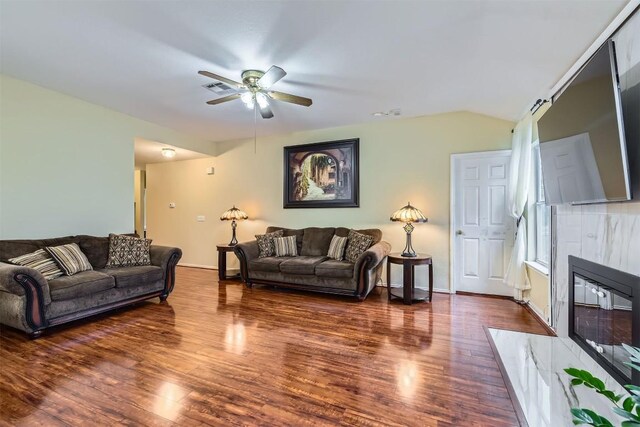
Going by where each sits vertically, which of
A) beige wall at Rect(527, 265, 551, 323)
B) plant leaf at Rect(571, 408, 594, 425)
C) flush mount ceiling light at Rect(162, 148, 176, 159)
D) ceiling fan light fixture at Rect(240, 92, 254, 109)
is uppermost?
ceiling fan light fixture at Rect(240, 92, 254, 109)

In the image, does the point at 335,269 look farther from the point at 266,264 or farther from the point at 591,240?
the point at 591,240

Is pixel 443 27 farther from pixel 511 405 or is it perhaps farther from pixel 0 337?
pixel 0 337

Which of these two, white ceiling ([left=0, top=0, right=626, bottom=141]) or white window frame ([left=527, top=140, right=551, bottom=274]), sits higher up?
white ceiling ([left=0, top=0, right=626, bottom=141])

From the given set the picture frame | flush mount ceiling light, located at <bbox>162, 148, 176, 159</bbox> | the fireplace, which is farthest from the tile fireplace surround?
flush mount ceiling light, located at <bbox>162, 148, 176, 159</bbox>

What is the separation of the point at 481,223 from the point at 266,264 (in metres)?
3.10

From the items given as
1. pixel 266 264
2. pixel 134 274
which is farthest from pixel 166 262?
pixel 266 264

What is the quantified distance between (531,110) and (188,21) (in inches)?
139

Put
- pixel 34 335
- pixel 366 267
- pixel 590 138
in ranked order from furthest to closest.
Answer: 1. pixel 366 267
2. pixel 34 335
3. pixel 590 138

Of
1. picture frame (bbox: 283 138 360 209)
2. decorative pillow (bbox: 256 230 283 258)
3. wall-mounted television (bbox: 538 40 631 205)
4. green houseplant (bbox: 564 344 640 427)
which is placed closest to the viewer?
green houseplant (bbox: 564 344 640 427)

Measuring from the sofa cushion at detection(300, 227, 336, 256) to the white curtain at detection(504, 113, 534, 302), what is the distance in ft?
8.06

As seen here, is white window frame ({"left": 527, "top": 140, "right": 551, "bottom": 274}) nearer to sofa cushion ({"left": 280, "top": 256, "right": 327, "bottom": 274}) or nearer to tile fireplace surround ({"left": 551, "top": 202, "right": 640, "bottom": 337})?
tile fireplace surround ({"left": 551, "top": 202, "right": 640, "bottom": 337})

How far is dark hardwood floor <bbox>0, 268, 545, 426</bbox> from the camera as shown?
5.58 feet

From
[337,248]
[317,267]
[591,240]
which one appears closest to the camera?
[591,240]

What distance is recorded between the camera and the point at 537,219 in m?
3.58
